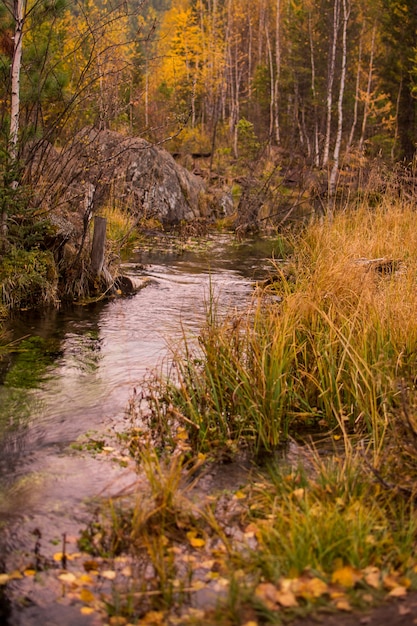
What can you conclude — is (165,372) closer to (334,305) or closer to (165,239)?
(334,305)

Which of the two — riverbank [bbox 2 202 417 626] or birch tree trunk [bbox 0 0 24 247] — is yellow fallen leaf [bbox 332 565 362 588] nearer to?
riverbank [bbox 2 202 417 626]

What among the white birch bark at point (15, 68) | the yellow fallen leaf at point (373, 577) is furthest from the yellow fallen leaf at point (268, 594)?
the white birch bark at point (15, 68)

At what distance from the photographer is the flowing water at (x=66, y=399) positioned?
3.71 meters

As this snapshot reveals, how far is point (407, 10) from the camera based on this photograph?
2692cm

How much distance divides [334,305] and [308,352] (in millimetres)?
512

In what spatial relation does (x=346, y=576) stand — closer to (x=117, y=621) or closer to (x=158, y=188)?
(x=117, y=621)

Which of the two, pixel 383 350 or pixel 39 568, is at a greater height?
pixel 383 350

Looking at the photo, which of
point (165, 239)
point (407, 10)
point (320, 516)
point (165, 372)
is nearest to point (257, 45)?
point (407, 10)

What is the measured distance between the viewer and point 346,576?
3006mm

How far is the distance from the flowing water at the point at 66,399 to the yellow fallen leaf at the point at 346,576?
1.18 metres

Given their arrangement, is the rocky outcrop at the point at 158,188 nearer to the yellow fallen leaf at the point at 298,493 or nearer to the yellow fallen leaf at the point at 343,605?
the yellow fallen leaf at the point at 298,493

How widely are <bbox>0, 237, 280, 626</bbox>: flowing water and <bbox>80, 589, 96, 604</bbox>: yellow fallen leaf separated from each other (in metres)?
0.09

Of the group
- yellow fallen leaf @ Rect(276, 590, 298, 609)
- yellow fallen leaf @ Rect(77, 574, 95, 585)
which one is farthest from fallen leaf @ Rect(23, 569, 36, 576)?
yellow fallen leaf @ Rect(276, 590, 298, 609)

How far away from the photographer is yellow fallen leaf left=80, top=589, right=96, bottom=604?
3111 millimetres
